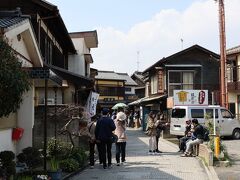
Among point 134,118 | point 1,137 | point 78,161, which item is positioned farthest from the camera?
point 134,118

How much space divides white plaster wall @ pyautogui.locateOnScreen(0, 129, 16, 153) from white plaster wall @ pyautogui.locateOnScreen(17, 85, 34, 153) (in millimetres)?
460

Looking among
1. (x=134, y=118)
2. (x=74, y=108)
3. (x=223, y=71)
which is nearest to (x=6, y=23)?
(x=74, y=108)

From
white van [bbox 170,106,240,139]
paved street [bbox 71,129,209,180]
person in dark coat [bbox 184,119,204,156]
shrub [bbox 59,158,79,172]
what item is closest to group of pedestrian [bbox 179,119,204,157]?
person in dark coat [bbox 184,119,204,156]

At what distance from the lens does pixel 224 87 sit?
26.8 metres

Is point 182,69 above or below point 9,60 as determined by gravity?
above

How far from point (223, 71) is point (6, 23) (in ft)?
62.8

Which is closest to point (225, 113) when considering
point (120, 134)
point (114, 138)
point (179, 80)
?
point (179, 80)

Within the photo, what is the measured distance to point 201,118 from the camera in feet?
86.8

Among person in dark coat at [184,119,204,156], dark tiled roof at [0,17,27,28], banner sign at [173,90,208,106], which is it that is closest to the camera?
dark tiled roof at [0,17,27,28]

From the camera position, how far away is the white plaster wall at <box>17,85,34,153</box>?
41.2 ft

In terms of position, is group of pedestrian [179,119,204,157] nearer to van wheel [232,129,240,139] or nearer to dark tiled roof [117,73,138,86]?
van wheel [232,129,240,139]

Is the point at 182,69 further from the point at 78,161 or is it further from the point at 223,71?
the point at 78,161

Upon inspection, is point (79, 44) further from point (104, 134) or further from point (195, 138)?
point (104, 134)

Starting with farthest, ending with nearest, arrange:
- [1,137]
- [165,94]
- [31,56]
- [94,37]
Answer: [165,94] < [94,37] < [31,56] < [1,137]
